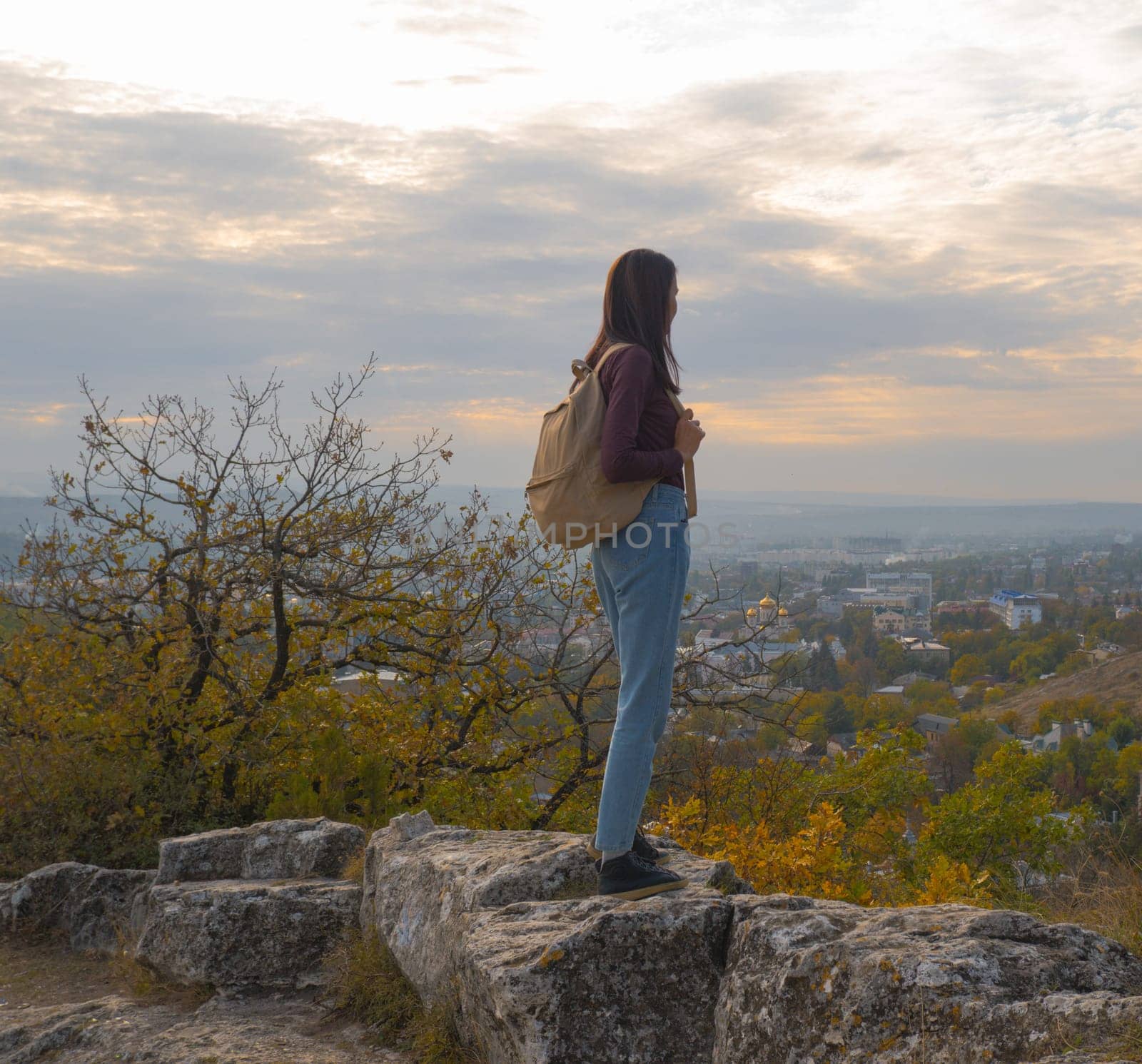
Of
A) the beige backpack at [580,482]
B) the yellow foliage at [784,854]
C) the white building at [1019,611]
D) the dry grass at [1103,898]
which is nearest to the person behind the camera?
the dry grass at [1103,898]

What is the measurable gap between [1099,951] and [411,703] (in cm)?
575

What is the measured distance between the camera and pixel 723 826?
16.8 feet

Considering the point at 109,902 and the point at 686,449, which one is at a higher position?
the point at 686,449

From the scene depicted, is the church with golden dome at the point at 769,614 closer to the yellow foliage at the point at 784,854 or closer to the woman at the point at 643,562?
the yellow foliage at the point at 784,854

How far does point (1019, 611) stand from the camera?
240 ft

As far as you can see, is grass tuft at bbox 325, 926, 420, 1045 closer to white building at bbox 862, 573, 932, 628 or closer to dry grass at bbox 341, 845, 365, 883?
dry grass at bbox 341, 845, 365, 883

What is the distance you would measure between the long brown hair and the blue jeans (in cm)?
50

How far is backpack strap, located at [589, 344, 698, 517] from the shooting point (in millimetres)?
3385

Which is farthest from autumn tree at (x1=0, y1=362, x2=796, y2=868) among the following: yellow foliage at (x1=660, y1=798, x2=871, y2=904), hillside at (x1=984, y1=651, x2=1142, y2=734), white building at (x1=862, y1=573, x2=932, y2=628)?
white building at (x1=862, y1=573, x2=932, y2=628)

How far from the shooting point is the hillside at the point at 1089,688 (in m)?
46.8

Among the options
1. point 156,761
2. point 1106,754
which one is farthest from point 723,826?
point 1106,754

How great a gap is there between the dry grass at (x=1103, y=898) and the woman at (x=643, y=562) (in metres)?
1.41

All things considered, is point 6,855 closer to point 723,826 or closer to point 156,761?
point 156,761

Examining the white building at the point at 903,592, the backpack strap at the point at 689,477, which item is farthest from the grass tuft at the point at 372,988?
the white building at the point at 903,592
